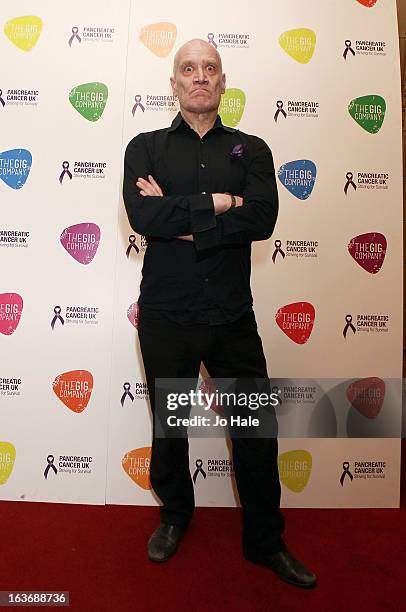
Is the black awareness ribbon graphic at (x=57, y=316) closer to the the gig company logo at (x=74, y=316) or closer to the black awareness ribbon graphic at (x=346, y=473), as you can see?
the the gig company logo at (x=74, y=316)

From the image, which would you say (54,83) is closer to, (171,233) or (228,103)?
(228,103)

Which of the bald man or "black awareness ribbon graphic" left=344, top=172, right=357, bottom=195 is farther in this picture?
"black awareness ribbon graphic" left=344, top=172, right=357, bottom=195

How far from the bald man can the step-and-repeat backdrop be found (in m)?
0.47

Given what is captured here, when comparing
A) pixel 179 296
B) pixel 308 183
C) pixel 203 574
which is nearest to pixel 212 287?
pixel 179 296

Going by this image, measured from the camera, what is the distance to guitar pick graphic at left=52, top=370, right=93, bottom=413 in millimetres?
2426

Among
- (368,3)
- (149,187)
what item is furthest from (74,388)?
(368,3)

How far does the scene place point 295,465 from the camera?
8.03ft

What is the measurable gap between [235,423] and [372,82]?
171 cm

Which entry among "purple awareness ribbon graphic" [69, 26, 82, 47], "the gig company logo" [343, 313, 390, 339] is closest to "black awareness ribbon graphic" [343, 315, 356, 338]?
"the gig company logo" [343, 313, 390, 339]

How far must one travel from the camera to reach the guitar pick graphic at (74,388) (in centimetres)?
243

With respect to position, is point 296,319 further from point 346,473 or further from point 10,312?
point 10,312

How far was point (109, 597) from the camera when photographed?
1.70 metres

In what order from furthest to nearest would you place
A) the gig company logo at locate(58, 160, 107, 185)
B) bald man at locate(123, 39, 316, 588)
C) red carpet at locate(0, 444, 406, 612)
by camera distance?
the gig company logo at locate(58, 160, 107, 185), bald man at locate(123, 39, 316, 588), red carpet at locate(0, 444, 406, 612)

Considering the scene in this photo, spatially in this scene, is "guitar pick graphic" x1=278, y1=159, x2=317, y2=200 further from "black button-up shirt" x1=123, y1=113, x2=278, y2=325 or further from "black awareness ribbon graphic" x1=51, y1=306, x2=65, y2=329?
"black awareness ribbon graphic" x1=51, y1=306, x2=65, y2=329
